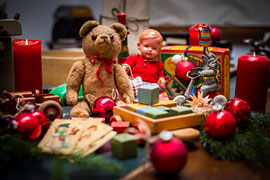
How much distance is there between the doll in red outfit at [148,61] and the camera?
121 cm

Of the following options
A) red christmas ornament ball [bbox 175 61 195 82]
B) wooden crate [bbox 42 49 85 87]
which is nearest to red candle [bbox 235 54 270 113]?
red christmas ornament ball [bbox 175 61 195 82]

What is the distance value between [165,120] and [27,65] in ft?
1.84

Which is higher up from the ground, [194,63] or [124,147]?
[194,63]

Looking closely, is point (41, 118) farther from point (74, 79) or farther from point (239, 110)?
point (239, 110)

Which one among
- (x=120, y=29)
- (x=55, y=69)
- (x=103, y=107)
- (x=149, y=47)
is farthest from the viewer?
(x=55, y=69)

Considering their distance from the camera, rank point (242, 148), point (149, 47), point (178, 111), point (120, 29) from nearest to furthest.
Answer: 1. point (242, 148)
2. point (178, 111)
3. point (120, 29)
4. point (149, 47)

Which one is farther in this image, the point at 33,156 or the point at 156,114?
the point at 156,114

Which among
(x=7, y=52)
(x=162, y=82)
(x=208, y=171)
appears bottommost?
(x=208, y=171)

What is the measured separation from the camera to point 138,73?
4.07 ft

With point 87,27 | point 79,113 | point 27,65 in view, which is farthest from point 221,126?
point 27,65

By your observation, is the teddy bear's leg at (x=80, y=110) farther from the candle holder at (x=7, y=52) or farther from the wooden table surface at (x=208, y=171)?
the wooden table surface at (x=208, y=171)

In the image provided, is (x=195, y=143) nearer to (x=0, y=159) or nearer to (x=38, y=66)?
(x=0, y=159)

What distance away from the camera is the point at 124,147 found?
0.69 meters

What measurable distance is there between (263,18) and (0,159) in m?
2.63
